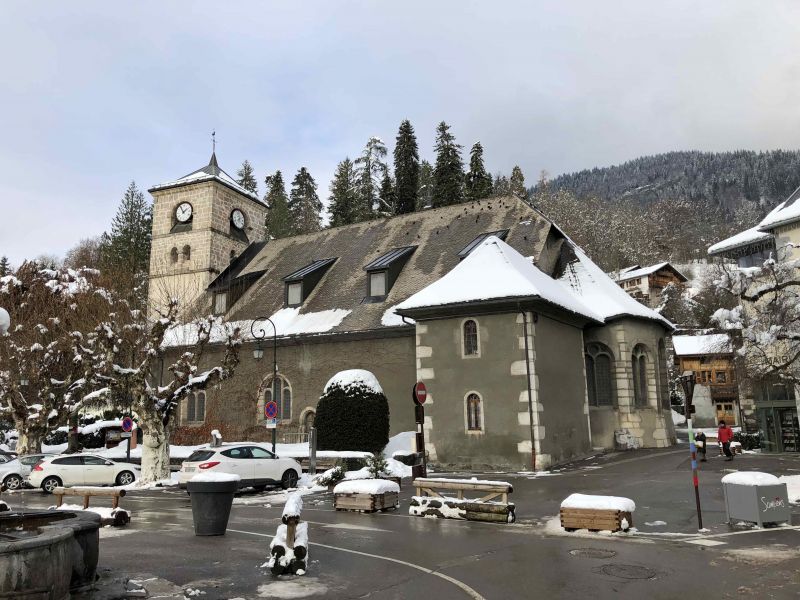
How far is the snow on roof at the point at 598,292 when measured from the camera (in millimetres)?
27719

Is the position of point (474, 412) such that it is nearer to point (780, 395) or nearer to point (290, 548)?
point (290, 548)

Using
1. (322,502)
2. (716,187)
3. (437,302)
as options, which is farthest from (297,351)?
(716,187)

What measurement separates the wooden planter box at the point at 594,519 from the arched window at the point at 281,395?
2069cm

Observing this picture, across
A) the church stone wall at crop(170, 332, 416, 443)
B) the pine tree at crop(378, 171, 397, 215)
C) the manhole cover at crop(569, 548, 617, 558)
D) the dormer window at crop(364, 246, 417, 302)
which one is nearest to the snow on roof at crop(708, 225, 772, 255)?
Answer: the dormer window at crop(364, 246, 417, 302)

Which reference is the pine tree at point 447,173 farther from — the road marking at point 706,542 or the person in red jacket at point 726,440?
the road marking at point 706,542

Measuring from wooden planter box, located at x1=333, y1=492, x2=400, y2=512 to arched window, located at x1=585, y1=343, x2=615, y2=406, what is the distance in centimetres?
1485

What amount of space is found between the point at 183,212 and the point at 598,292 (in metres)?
26.3

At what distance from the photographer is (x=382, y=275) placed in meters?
29.9

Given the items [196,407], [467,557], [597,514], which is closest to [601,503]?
[597,514]

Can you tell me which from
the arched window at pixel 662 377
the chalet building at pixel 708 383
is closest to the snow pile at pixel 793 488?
the arched window at pixel 662 377

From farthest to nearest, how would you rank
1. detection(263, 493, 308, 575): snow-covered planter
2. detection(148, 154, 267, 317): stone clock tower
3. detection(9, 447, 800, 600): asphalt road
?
detection(148, 154, 267, 317): stone clock tower, detection(263, 493, 308, 575): snow-covered planter, detection(9, 447, 800, 600): asphalt road

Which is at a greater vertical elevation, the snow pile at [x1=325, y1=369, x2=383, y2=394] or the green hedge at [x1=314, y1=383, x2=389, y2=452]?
the snow pile at [x1=325, y1=369, x2=383, y2=394]

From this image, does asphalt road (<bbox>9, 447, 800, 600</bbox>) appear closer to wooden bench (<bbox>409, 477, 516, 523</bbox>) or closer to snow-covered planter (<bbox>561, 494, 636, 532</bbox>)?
snow-covered planter (<bbox>561, 494, 636, 532</bbox>)

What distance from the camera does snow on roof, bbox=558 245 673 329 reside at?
90.9ft
